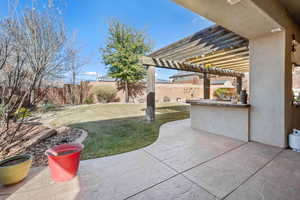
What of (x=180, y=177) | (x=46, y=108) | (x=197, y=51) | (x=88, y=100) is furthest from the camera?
(x=88, y=100)

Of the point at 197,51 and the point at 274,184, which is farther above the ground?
the point at 197,51

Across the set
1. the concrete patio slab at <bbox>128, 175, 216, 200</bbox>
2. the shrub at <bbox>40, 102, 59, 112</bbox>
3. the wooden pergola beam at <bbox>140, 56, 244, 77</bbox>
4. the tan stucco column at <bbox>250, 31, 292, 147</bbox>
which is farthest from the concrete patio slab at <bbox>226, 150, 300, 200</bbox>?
the shrub at <bbox>40, 102, 59, 112</bbox>

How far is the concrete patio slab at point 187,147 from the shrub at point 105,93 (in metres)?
8.97

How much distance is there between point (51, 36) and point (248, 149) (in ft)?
23.9

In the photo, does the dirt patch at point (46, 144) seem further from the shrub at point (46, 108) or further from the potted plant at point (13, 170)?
the shrub at point (46, 108)

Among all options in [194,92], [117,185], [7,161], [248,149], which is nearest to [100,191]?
[117,185]

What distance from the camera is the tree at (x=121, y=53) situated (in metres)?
11.6

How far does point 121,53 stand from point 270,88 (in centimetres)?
1082

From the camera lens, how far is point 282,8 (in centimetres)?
239

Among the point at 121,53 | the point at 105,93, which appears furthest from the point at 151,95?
the point at 121,53

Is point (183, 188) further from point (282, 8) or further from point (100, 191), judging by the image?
point (282, 8)

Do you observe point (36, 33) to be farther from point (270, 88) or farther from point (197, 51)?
point (270, 88)

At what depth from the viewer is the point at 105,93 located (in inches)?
457

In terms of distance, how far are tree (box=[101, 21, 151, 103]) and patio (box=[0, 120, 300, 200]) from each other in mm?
9901
